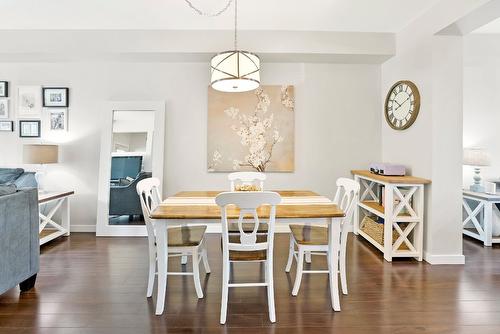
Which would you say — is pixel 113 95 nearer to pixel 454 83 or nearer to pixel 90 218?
pixel 90 218

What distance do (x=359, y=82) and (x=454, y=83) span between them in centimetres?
127

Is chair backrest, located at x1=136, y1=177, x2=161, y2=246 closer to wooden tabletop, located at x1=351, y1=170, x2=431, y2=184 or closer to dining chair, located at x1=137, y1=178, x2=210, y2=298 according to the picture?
dining chair, located at x1=137, y1=178, x2=210, y2=298

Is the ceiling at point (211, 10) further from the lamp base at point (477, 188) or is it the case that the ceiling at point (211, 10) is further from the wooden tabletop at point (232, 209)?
the lamp base at point (477, 188)

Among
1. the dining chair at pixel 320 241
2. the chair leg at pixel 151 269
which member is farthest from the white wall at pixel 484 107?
the chair leg at pixel 151 269

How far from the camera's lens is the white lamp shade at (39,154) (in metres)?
3.65

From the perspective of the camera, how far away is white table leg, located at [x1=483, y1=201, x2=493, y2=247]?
11.9 feet

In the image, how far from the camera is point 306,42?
3.73 meters

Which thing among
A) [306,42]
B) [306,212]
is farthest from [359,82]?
[306,212]

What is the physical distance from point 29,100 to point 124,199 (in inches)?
73.7

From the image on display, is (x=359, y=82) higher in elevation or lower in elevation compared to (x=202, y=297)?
higher

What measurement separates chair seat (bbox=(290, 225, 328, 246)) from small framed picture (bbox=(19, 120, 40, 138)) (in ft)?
12.2

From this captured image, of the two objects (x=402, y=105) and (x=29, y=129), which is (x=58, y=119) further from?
(x=402, y=105)

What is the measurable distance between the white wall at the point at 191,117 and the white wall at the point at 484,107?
4.05 ft

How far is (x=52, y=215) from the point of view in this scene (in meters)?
3.81
